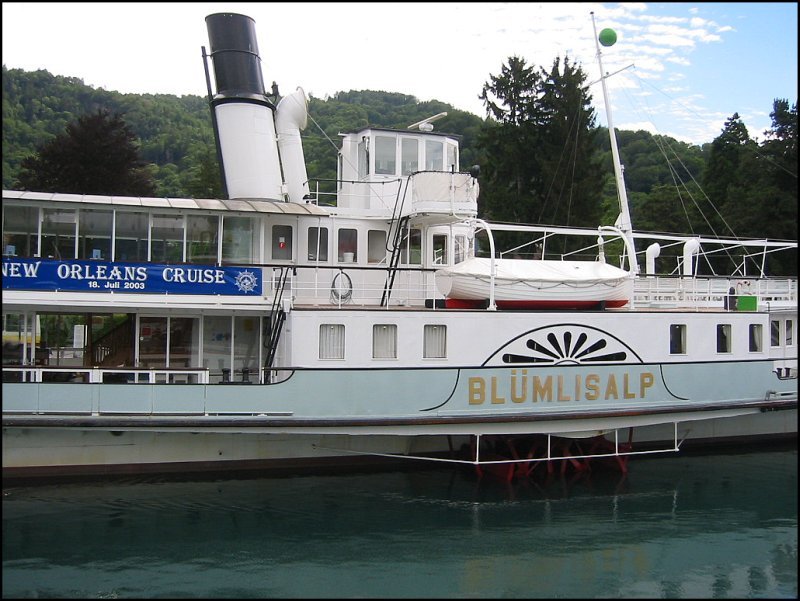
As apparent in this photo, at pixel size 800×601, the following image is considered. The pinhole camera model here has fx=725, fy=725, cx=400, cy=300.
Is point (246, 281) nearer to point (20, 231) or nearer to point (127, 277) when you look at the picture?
point (127, 277)

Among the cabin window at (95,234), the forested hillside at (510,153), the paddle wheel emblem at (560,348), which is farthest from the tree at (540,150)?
the cabin window at (95,234)

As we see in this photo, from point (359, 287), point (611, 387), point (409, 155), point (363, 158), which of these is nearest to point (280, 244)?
point (359, 287)

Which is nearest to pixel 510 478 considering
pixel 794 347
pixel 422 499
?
pixel 422 499

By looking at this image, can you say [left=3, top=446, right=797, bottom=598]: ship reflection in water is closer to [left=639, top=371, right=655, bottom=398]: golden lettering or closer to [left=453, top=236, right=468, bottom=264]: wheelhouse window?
[left=639, top=371, right=655, bottom=398]: golden lettering

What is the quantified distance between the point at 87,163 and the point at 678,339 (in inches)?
1006

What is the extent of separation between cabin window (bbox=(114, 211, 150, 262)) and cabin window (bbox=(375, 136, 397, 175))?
5.48 meters

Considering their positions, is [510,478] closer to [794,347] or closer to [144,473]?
[144,473]

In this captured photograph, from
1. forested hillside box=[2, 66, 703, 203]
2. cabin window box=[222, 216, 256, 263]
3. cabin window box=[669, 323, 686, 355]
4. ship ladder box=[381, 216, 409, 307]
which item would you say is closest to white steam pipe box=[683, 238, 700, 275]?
cabin window box=[669, 323, 686, 355]

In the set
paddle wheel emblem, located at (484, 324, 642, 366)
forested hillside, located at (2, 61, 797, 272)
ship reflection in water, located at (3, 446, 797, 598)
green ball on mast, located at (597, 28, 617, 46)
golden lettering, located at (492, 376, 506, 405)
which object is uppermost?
forested hillside, located at (2, 61, 797, 272)

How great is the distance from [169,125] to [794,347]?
5565 centimetres

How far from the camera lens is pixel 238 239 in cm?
1492

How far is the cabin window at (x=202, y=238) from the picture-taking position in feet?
47.9

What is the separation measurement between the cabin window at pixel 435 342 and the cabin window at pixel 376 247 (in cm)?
293

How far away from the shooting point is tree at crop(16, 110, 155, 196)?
3047cm
